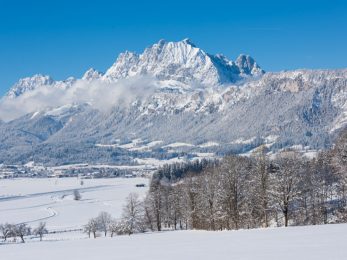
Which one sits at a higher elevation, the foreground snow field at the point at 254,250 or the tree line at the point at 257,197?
the tree line at the point at 257,197

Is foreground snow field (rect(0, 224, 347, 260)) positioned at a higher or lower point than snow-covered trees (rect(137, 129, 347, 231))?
lower

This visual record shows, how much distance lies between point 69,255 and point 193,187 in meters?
44.2

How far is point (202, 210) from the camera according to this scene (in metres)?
Answer: 71.9

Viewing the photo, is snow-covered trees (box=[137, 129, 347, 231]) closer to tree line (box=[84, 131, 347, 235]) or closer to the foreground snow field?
tree line (box=[84, 131, 347, 235])

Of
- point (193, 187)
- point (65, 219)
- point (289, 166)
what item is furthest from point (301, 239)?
point (65, 219)

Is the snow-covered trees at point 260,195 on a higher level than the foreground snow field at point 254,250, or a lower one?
higher

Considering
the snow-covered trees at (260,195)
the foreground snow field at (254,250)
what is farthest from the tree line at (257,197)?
the foreground snow field at (254,250)

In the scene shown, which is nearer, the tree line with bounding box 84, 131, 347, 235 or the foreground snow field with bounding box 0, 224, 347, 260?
the foreground snow field with bounding box 0, 224, 347, 260

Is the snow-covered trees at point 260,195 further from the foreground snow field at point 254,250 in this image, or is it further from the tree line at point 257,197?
the foreground snow field at point 254,250

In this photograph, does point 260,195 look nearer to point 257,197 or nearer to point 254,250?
point 257,197

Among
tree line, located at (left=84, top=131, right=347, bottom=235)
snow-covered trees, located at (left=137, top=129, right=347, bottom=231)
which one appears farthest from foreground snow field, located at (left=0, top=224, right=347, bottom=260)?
tree line, located at (left=84, top=131, right=347, bottom=235)

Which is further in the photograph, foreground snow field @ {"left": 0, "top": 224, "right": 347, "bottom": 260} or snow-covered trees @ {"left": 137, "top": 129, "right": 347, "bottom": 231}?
snow-covered trees @ {"left": 137, "top": 129, "right": 347, "bottom": 231}

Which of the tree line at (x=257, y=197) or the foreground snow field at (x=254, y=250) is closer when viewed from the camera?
the foreground snow field at (x=254, y=250)

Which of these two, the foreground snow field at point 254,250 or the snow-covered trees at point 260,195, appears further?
the snow-covered trees at point 260,195
